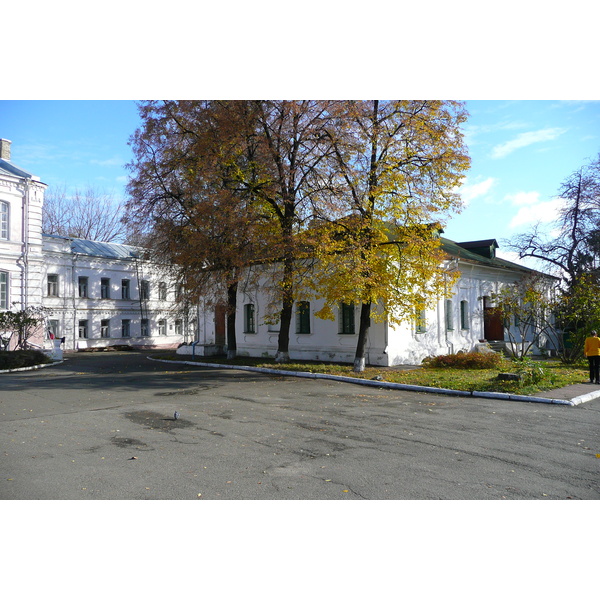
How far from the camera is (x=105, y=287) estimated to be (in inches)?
1539

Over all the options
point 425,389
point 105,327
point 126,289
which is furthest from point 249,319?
point 126,289

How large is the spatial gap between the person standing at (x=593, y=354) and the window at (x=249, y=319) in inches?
629

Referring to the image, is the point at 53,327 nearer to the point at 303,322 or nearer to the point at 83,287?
the point at 83,287

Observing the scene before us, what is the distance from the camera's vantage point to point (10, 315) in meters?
24.6

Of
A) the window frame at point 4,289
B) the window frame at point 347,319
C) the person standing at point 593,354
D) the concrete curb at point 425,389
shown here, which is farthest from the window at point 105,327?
the person standing at point 593,354

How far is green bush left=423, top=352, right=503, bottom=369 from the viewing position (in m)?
19.3

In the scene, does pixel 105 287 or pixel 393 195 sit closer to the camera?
pixel 393 195

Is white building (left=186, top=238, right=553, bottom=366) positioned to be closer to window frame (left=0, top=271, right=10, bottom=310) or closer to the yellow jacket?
the yellow jacket

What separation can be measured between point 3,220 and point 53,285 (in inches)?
288

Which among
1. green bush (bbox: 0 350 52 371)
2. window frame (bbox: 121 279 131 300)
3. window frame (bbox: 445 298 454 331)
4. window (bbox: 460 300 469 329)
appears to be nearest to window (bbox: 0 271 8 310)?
green bush (bbox: 0 350 52 371)

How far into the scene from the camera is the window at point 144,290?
41625 millimetres

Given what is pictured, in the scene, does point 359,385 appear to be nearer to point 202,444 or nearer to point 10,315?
point 202,444

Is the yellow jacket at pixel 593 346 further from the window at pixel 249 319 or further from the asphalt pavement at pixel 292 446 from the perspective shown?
the window at pixel 249 319

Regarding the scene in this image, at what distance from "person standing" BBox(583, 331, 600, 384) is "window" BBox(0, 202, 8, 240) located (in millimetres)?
30193
